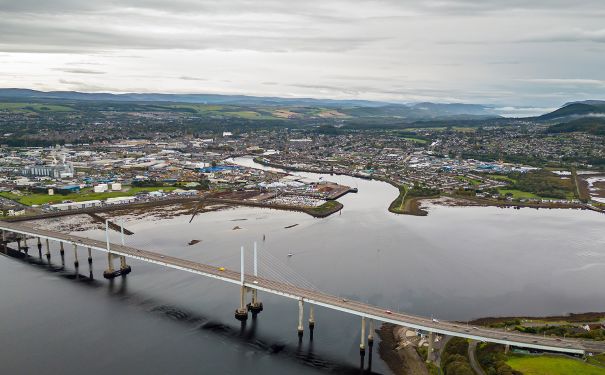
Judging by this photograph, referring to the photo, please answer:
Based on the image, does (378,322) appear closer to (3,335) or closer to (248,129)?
(3,335)

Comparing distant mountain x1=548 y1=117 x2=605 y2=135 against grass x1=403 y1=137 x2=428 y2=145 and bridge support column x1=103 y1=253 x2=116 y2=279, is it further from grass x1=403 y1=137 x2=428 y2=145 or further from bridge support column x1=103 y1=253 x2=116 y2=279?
bridge support column x1=103 y1=253 x2=116 y2=279

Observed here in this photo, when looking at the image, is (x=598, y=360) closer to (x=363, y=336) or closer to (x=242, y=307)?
(x=363, y=336)

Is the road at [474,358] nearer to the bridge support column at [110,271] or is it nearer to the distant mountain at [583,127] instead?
the bridge support column at [110,271]

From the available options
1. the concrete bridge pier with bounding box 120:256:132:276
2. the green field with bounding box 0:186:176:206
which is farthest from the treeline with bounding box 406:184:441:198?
the concrete bridge pier with bounding box 120:256:132:276

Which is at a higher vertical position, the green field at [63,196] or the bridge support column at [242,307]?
the bridge support column at [242,307]

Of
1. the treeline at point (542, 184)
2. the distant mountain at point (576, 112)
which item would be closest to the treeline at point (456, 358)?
the treeline at point (542, 184)

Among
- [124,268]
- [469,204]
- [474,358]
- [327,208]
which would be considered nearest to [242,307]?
[124,268]
